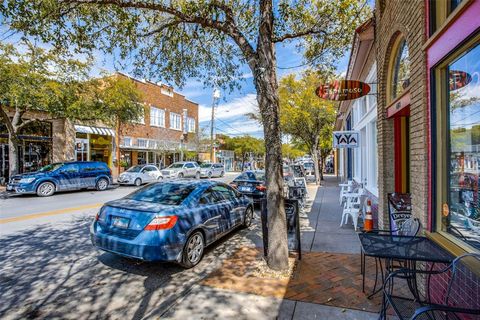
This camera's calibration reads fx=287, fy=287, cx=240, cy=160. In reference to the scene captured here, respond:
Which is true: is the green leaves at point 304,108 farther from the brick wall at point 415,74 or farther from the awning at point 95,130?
the awning at point 95,130

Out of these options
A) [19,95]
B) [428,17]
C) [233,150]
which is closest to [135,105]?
[19,95]

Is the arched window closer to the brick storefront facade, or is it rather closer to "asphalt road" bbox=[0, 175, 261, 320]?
the brick storefront facade

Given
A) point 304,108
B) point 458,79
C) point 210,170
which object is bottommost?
point 210,170

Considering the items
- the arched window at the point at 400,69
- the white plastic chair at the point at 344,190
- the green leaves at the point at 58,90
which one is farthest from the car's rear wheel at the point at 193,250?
the green leaves at the point at 58,90

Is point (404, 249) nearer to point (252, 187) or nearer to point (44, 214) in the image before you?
point (252, 187)

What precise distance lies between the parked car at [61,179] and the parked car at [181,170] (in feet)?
22.6

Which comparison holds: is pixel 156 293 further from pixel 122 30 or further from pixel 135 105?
pixel 135 105

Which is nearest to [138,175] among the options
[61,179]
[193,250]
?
[61,179]

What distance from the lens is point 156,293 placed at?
12.9 feet

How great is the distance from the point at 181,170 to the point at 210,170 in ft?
15.5

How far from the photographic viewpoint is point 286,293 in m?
3.84

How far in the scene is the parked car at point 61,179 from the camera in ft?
43.4

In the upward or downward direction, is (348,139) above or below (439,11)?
below

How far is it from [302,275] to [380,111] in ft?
11.9
